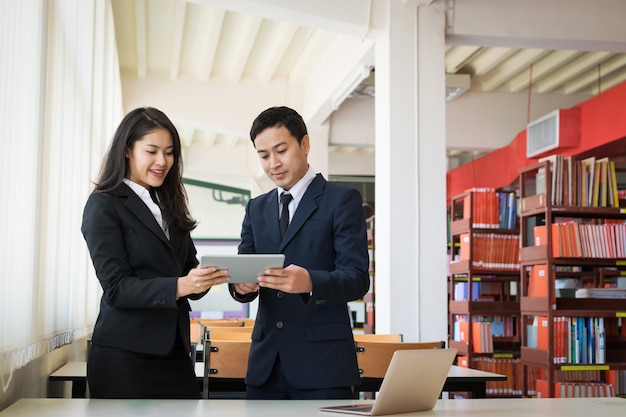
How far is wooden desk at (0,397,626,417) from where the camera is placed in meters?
1.81

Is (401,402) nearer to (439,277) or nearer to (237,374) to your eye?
(237,374)

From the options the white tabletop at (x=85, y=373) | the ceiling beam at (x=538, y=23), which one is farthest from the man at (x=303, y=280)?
the ceiling beam at (x=538, y=23)

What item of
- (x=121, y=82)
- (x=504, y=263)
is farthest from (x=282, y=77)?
(x=504, y=263)

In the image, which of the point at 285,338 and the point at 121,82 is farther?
the point at 121,82

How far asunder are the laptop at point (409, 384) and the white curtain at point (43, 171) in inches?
38.1

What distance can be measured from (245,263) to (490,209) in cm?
643

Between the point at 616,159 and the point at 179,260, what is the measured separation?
7.74m

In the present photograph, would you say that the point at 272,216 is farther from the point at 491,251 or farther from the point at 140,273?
the point at 491,251

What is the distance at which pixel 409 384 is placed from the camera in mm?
1830

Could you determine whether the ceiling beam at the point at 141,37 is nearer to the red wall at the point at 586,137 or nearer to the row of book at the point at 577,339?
the red wall at the point at 586,137

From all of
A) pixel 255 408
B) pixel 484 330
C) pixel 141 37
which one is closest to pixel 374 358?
pixel 255 408

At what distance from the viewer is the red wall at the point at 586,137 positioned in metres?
7.68

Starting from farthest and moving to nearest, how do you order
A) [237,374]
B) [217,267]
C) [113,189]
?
[237,374] → [113,189] → [217,267]

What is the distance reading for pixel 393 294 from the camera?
538cm
